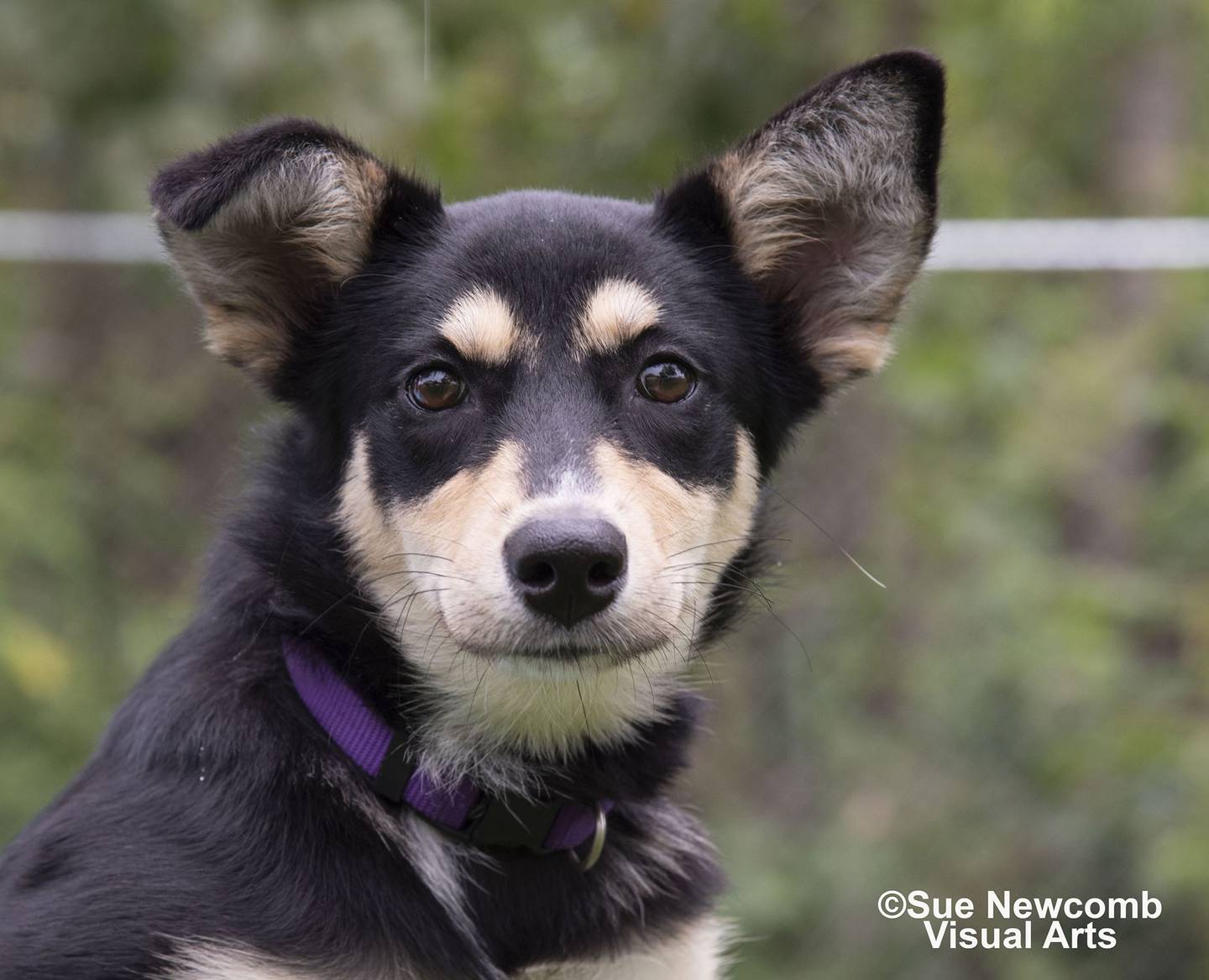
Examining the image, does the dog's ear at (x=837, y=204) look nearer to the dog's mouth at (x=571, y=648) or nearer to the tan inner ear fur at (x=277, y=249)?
the tan inner ear fur at (x=277, y=249)

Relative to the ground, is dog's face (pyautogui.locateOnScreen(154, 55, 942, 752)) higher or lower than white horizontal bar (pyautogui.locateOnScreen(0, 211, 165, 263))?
higher

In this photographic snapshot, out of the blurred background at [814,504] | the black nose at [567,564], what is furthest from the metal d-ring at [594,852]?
the blurred background at [814,504]

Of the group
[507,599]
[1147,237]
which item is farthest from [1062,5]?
[507,599]

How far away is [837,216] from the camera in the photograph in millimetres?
3527

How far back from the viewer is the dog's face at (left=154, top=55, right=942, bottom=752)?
2889 millimetres

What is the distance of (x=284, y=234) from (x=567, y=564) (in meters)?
1.08

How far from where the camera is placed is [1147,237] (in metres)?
5.89

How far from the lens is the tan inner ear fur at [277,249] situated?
3.12 m

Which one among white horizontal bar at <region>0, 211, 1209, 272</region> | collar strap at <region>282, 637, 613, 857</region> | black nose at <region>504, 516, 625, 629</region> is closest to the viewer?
black nose at <region>504, 516, 625, 629</region>

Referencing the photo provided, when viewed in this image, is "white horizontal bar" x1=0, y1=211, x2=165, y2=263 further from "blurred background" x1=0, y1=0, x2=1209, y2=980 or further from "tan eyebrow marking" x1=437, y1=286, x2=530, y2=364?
"tan eyebrow marking" x1=437, y1=286, x2=530, y2=364

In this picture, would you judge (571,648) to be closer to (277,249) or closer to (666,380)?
(666,380)

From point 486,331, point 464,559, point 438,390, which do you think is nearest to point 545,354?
point 486,331

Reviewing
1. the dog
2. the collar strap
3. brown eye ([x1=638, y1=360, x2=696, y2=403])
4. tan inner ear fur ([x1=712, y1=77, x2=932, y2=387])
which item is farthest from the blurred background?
the collar strap

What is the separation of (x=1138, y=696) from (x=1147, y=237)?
1.82 m
